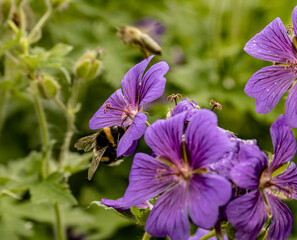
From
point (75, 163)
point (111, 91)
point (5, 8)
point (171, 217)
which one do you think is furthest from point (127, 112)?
point (111, 91)

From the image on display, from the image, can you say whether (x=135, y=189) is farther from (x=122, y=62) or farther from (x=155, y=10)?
(x=155, y=10)

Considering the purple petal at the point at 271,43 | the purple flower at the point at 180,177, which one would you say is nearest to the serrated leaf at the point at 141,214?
the purple flower at the point at 180,177

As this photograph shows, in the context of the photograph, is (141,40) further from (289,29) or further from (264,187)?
(264,187)

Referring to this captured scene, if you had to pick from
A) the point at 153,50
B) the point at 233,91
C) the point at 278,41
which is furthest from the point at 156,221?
the point at 233,91

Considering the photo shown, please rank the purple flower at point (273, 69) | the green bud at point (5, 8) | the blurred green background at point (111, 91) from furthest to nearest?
the blurred green background at point (111, 91), the green bud at point (5, 8), the purple flower at point (273, 69)

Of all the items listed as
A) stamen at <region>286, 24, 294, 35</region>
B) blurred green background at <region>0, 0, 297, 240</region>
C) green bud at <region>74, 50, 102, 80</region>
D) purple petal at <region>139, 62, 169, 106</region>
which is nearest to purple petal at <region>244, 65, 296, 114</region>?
stamen at <region>286, 24, 294, 35</region>

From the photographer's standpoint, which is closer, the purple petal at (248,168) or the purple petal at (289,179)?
the purple petal at (248,168)

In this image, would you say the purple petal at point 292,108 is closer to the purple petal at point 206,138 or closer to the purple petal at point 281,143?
the purple petal at point 281,143
